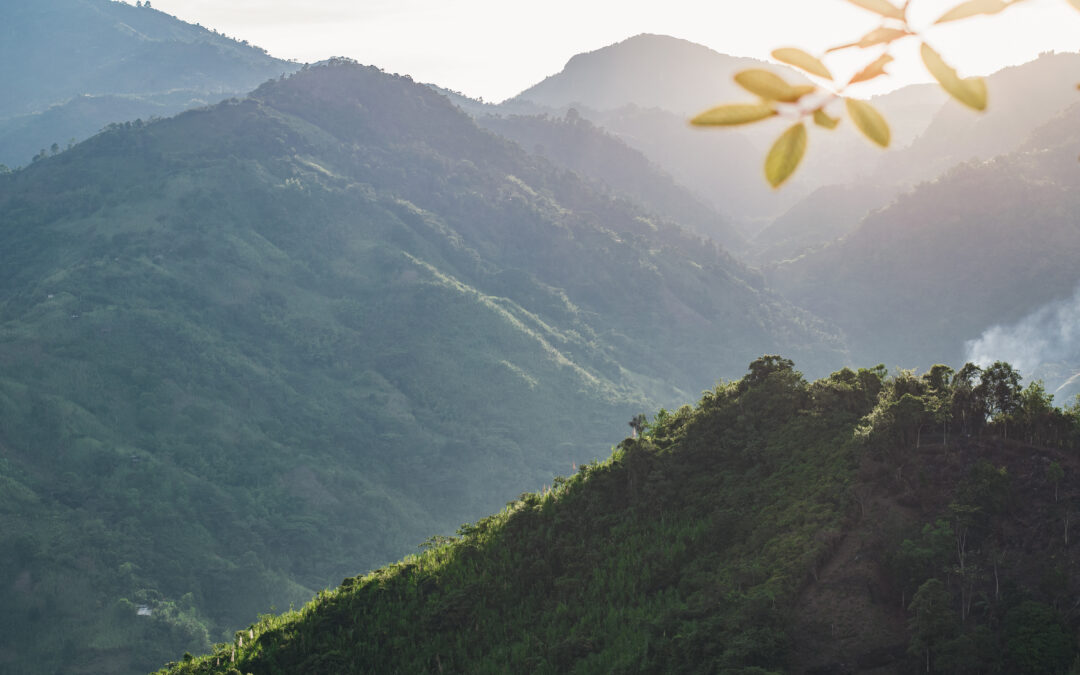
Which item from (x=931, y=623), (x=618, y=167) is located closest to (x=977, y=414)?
(x=931, y=623)

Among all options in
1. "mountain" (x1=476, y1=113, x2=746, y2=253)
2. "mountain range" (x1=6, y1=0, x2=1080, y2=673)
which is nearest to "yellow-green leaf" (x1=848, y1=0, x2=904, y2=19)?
"mountain range" (x1=6, y1=0, x2=1080, y2=673)

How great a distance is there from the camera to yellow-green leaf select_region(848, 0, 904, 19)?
51.2 inches

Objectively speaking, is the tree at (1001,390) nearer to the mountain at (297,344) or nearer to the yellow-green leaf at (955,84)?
the yellow-green leaf at (955,84)

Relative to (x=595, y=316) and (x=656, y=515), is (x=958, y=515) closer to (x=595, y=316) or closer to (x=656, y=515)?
(x=656, y=515)

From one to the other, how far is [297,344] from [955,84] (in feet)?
284

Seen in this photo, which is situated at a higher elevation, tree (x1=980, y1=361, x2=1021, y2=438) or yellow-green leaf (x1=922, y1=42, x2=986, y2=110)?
tree (x1=980, y1=361, x2=1021, y2=438)

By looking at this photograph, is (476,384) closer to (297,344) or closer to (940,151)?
(297,344)

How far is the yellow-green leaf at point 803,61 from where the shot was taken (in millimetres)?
1259

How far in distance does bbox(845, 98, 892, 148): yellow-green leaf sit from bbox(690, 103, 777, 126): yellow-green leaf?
0.17 m

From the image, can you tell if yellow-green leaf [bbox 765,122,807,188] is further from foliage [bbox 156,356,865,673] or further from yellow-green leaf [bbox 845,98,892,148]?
foliage [bbox 156,356,865,673]

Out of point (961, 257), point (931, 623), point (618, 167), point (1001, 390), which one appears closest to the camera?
point (931, 623)

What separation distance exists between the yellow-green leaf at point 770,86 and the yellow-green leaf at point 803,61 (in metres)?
0.03

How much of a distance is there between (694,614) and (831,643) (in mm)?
1512

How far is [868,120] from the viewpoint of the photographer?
1.29 m
